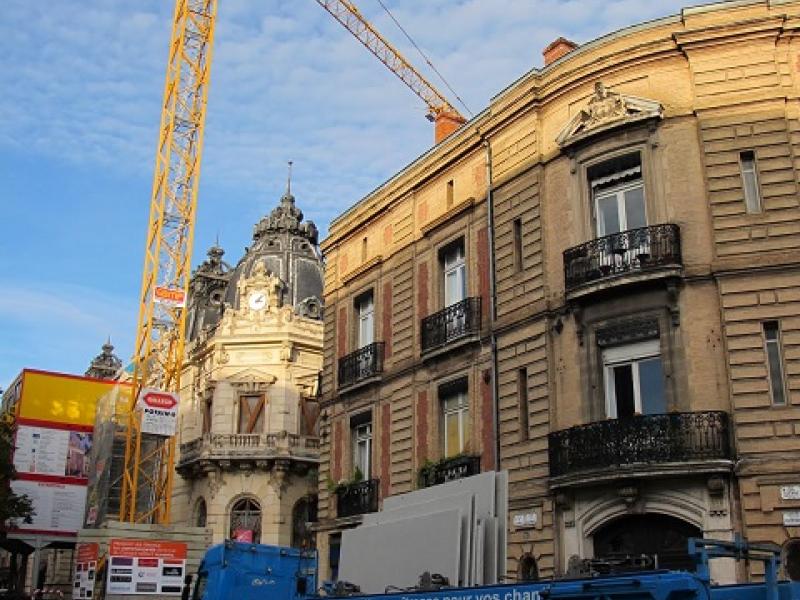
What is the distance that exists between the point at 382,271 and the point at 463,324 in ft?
17.5

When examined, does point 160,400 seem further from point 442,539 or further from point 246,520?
point 442,539

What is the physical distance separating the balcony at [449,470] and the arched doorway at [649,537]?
413cm

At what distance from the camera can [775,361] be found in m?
18.5

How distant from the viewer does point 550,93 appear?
22.6 meters

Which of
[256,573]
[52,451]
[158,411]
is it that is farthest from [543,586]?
[52,451]

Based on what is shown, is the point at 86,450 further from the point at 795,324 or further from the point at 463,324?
the point at 795,324

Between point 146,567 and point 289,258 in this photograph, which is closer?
point 146,567


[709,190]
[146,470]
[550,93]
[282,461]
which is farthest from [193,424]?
[709,190]

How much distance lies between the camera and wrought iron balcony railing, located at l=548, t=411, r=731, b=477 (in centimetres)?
1809

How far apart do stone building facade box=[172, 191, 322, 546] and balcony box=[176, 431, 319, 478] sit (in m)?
0.05

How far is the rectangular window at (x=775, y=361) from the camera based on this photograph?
717 inches

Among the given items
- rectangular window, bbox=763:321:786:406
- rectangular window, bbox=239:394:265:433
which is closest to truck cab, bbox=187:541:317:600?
rectangular window, bbox=763:321:786:406

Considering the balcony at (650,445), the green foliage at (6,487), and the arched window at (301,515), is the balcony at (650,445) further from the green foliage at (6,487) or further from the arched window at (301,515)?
the arched window at (301,515)

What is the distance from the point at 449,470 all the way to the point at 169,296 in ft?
79.6
